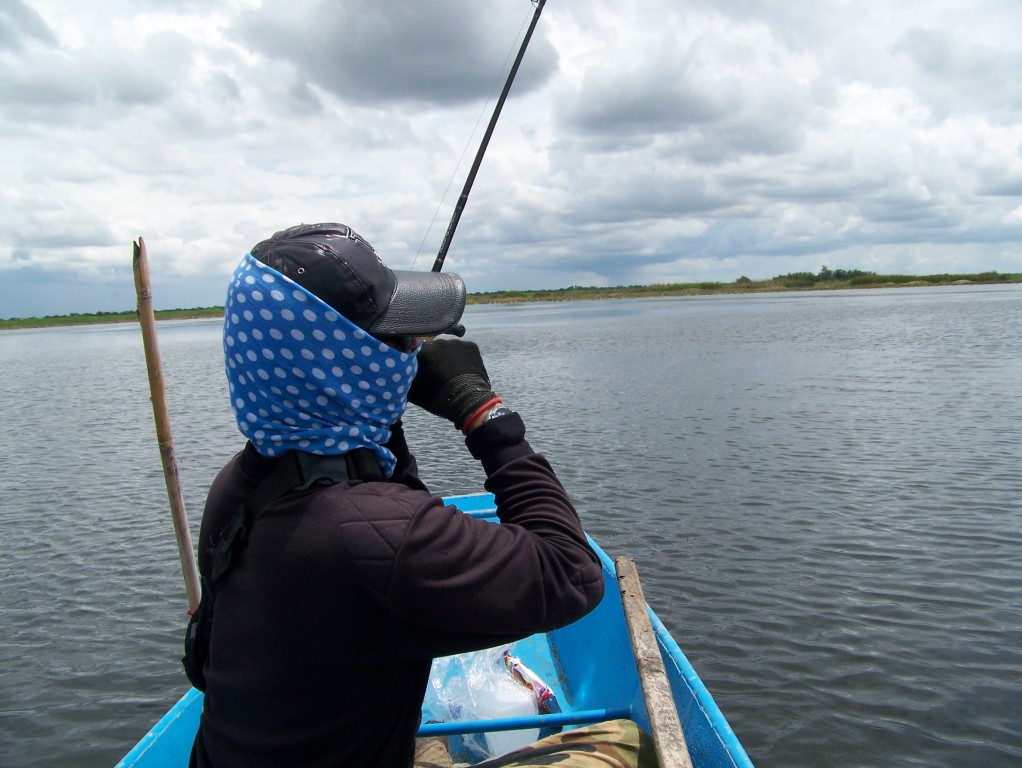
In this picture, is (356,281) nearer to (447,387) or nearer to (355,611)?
(447,387)

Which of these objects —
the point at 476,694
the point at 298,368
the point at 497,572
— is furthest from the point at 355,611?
the point at 476,694

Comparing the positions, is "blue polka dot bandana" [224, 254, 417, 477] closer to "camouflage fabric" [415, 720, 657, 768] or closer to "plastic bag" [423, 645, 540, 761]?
"camouflage fabric" [415, 720, 657, 768]

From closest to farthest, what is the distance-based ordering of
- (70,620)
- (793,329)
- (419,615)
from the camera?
(419,615) → (70,620) → (793,329)

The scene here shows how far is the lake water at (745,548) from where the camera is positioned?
6504mm

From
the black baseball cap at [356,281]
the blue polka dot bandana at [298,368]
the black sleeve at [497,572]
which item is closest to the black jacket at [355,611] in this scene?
the black sleeve at [497,572]

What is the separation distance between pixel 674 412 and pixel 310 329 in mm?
18163

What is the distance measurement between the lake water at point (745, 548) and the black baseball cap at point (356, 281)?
215 inches

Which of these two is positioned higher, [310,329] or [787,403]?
[310,329]

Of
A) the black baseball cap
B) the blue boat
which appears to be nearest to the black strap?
the black baseball cap

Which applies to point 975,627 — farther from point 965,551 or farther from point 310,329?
point 310,329

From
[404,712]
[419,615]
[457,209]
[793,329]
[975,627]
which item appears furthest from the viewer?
[793,329]

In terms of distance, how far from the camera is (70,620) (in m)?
8.85

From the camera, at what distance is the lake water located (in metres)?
6.50

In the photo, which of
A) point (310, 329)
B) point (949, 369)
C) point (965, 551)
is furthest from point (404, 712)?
point (949, 369)
